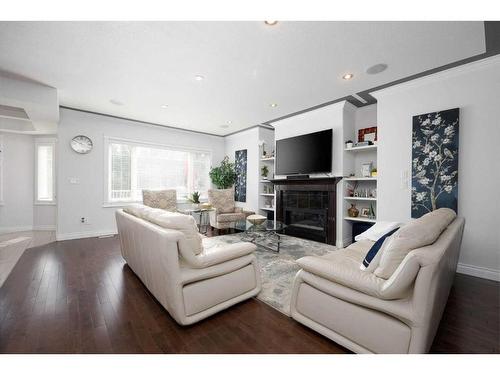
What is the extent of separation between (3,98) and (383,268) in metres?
4.77

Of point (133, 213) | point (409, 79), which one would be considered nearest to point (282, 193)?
point (409, 79)

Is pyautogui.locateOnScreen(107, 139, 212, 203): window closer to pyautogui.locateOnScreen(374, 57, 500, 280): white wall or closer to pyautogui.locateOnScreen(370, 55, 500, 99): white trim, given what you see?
pyautogui.locateOnScreen(370, 55, 500, 99): white trim

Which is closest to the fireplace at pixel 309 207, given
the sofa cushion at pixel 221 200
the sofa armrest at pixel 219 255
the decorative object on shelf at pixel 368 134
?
the decorative object on shelf at pixel 368 134

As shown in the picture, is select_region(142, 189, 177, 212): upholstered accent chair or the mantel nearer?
the mantel

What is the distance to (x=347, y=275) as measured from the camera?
1420 millimetres

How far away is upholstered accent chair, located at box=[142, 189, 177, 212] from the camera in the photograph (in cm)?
469

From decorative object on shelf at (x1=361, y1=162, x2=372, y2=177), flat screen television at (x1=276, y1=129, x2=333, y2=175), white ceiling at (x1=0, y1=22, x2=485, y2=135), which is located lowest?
decorative object on shelf at (x1=361, y1=162, x2=372, y2=177)

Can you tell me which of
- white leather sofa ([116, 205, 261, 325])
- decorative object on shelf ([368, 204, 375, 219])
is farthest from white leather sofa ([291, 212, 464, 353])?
decorative object on shelf ([368, 204, 375, 219])

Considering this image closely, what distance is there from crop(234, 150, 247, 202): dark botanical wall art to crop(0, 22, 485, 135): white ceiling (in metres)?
2.43

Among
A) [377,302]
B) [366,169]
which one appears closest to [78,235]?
[377,302]

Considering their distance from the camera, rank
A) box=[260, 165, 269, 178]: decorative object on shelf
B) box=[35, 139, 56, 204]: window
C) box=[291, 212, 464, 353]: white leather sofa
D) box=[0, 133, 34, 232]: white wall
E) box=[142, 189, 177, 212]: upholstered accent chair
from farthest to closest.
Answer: box=[260, 165, 269, 178]: decorative object on shelf
box=[35, 139, 56, 204]: window
box=[0, 133, 34, 232]: white wall
box=[142, 189, 177, 212]: upholstered accent chair
box=[291, 212, 464, 353]: white leather sofa
